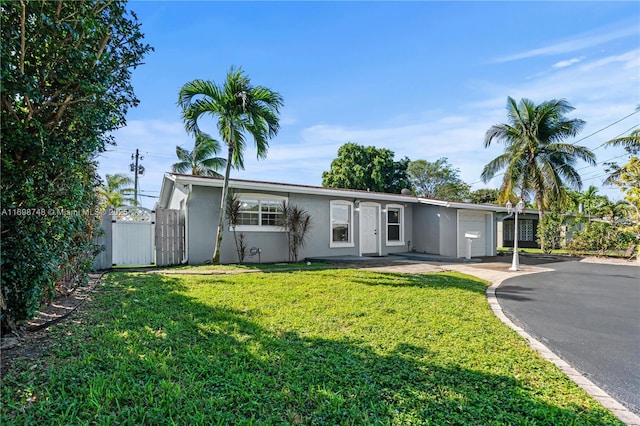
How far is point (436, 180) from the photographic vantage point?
3944 centimetres

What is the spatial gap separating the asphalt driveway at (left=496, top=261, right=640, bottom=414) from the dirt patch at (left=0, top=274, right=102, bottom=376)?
5.50 meters

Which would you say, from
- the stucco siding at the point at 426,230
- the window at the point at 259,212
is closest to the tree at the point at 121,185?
the window at the point at 259,212

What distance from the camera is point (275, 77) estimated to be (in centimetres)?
1115

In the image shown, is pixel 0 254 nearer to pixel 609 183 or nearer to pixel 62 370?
pixel 62 370

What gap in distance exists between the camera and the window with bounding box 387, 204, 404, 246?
630 inches

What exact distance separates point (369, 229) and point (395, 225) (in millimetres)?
1811

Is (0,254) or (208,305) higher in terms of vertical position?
(0,254)

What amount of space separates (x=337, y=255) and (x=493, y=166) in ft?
45.8

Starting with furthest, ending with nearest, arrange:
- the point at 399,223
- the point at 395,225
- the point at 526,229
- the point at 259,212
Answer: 1. the point at 526,229
2. the point at 399,223
3. the point at 395,225
4. the point at 259,212

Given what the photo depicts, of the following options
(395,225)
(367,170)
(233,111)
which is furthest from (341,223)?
(367,170)

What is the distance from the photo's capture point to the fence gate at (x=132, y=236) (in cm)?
970

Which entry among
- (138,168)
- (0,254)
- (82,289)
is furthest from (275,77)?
(138,168)

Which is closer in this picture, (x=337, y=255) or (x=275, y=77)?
(x=275, y=77)

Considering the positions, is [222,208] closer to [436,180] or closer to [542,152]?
[542,152]
